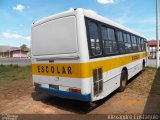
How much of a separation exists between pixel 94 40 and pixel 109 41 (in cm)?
128

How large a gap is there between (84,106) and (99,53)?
2.00 m

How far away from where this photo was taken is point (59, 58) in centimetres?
668

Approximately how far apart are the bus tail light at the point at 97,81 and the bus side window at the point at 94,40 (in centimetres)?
55

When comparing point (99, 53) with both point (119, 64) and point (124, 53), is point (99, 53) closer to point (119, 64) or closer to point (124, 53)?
point (119, 64)

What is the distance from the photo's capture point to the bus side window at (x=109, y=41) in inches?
284

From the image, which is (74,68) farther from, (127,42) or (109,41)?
(127,42)

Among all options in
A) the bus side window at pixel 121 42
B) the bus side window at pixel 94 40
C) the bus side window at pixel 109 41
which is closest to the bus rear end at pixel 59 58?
the bus side window at pixel 94 40

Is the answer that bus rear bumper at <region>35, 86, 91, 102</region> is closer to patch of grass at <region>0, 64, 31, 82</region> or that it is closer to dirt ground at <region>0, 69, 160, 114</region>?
dirt ground at <region>0, 69, 160, 114</region>

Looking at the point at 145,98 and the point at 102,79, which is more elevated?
the point at 102,79

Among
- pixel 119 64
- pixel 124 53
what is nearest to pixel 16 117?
pixel 119 64

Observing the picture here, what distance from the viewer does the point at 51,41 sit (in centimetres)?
696

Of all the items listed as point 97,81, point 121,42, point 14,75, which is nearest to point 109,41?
Result: point 121,42

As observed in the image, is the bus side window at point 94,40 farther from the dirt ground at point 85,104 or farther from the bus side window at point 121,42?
the bus side window at point 121,42

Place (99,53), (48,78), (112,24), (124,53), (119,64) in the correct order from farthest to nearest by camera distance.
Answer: (124,53) → (119,64) → (112,24) → (48,78) → (99,53)
